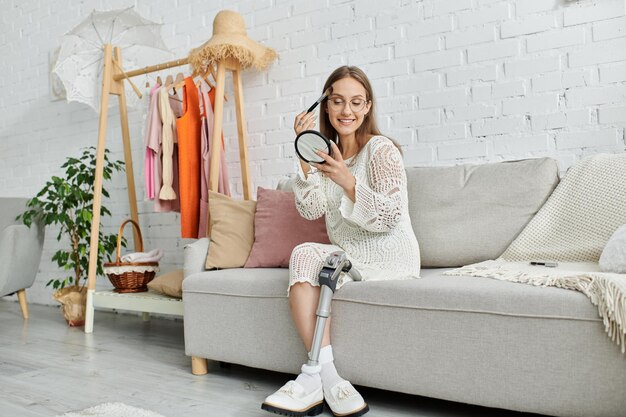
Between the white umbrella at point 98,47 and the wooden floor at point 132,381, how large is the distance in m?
1.40

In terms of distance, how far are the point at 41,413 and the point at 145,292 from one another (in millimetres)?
1300

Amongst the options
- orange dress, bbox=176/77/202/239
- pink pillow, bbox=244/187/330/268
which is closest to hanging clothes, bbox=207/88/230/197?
orange dress, bbox=176/77/202/239

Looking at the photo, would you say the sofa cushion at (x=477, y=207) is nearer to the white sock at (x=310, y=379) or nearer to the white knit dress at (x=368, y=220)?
the white knit dress at (x=368, y=220)

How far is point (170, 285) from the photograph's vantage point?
2.79 meters

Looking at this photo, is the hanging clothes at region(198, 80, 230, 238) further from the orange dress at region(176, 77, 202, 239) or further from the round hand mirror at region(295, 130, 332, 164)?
the round hand mirror at region(295, 130, 332, 164)

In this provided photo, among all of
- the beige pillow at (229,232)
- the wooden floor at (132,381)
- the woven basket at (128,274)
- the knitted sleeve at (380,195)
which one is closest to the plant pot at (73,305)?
the wooden floor at (132,381)

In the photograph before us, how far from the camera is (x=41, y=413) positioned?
1.81 metres

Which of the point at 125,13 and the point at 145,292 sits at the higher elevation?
the point at 125,13

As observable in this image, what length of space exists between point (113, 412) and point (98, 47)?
7.64 ft

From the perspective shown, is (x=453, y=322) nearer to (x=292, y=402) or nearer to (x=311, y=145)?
(x=292, y=402)

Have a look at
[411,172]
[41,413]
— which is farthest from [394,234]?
[41,413]

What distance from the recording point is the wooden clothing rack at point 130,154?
113 inches

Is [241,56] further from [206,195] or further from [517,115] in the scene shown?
[517,115]

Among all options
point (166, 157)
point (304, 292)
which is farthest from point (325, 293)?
point (166, 157)
